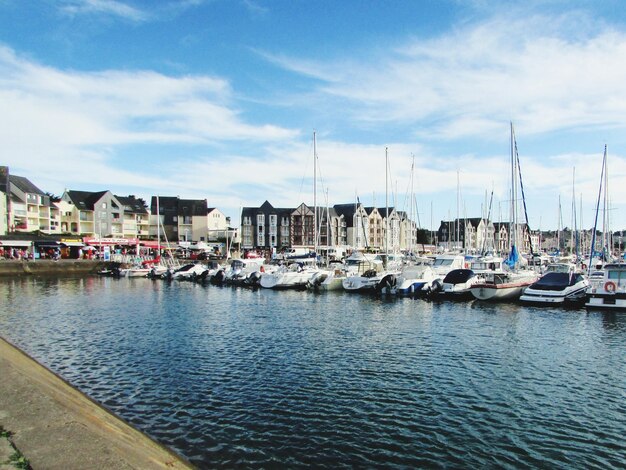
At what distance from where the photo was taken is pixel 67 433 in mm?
9727

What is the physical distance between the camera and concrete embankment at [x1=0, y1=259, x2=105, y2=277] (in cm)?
7812

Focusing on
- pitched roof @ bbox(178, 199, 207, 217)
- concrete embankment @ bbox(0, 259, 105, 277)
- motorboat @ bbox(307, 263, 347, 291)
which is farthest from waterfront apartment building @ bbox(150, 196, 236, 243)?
motorboat @ bbox(307, 263, 347, 291)

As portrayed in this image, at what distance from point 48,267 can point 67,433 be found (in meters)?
83.7

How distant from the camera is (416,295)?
157ft

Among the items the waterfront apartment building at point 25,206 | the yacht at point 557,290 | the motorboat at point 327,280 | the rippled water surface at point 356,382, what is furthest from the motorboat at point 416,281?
the waterfront apartment building at point 25,206

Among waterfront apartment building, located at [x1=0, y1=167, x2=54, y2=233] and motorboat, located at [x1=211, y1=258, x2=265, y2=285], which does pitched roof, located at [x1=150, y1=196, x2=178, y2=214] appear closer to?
waterfront apartment building, located at [x1=0, y1=167, x2=54, y2=233]

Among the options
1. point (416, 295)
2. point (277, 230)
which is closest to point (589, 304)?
point (416, 295)

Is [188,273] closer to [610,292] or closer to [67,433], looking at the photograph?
[610,292]

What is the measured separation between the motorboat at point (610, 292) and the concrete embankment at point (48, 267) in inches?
3127

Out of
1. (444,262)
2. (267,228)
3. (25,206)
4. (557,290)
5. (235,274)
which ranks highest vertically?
(25,206)

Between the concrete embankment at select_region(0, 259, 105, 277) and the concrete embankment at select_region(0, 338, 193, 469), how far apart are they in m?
75.5

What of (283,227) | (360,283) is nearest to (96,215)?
(283,227)

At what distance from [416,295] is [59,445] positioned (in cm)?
4180

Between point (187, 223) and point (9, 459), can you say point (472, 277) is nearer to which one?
point (9, 459)
